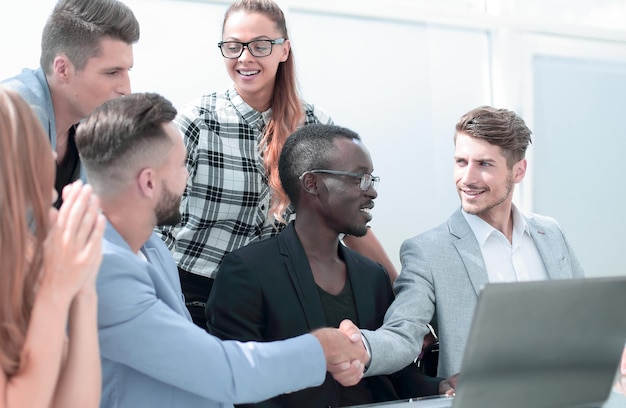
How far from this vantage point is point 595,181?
16.0 feet

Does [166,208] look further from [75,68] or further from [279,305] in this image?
[75,68]

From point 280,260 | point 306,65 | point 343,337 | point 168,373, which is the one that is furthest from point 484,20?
point 168,373

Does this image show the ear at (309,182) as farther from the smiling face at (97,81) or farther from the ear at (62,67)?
the ear at (62,67)

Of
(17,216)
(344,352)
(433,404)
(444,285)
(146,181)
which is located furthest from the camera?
(444,285)

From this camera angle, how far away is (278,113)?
2.96m

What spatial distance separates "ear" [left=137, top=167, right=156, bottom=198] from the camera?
1854mm

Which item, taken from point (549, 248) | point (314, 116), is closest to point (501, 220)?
point (549, 248)

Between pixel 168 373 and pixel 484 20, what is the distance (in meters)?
3.37

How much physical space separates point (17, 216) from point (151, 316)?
0.34 metres

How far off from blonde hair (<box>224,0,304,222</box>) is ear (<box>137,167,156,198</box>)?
96 cm

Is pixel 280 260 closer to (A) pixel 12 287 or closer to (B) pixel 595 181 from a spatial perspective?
(A) pixel 12 287

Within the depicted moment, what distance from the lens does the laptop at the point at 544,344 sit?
1.59 m

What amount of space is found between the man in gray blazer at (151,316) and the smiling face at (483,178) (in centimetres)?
105

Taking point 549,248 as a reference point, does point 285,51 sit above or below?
above
